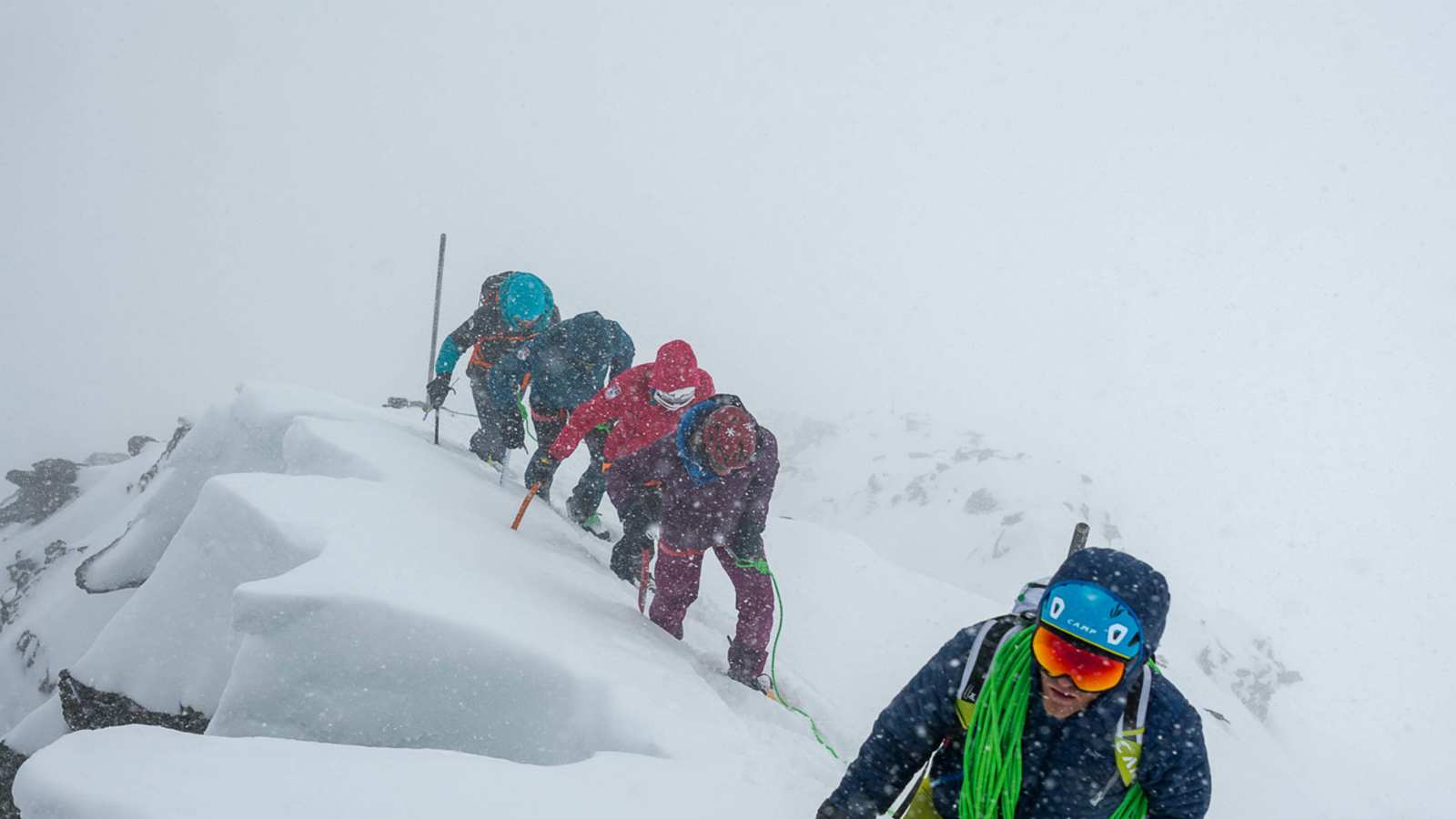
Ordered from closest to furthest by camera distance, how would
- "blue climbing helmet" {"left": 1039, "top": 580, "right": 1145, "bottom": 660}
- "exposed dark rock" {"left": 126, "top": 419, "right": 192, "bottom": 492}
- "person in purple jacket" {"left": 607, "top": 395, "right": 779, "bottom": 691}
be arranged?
"blue climbing helmet" {"left": 1039, "top": 580, "right": 1145, "bottom": 660} < "person in purple jacket" {"left": 607, "top": 395, "right": 779, "bottom": 691} < "exposed dark rock" {"left": 126, "top": 419, "right": 192, "bottom": 492}

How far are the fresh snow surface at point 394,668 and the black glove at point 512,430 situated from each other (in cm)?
46

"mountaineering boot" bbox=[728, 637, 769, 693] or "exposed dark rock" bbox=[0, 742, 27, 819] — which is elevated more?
"mountaineering boot" bbox=[728, 637, 769, 693]

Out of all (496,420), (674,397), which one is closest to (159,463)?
(496,420)

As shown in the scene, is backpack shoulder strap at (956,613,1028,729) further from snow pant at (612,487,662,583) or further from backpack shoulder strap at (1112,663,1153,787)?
snow pant at (612,487,662,583)

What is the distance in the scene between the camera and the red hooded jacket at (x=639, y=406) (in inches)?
235

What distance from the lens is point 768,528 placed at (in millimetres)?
11539

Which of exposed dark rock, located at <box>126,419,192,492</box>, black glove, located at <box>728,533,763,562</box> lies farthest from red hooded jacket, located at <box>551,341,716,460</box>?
exposed dark rock, located at <box>126,419,192,492</box>

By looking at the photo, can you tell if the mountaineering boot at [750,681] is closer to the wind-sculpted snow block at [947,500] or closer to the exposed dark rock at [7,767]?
the exposed dark rock at [7,767]

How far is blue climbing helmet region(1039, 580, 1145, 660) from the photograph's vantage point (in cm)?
198

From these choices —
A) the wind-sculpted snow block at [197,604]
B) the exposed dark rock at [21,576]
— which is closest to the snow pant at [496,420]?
the wind-sculpted snow block at [197,604]

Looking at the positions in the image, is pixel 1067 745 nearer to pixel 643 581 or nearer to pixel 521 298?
pixel 643 581

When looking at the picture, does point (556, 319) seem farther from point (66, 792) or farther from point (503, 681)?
point (66, 792)

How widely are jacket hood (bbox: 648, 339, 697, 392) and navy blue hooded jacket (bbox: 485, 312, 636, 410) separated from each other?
47.8 inches

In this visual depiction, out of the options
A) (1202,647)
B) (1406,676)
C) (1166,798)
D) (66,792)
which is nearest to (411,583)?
(66,792)
